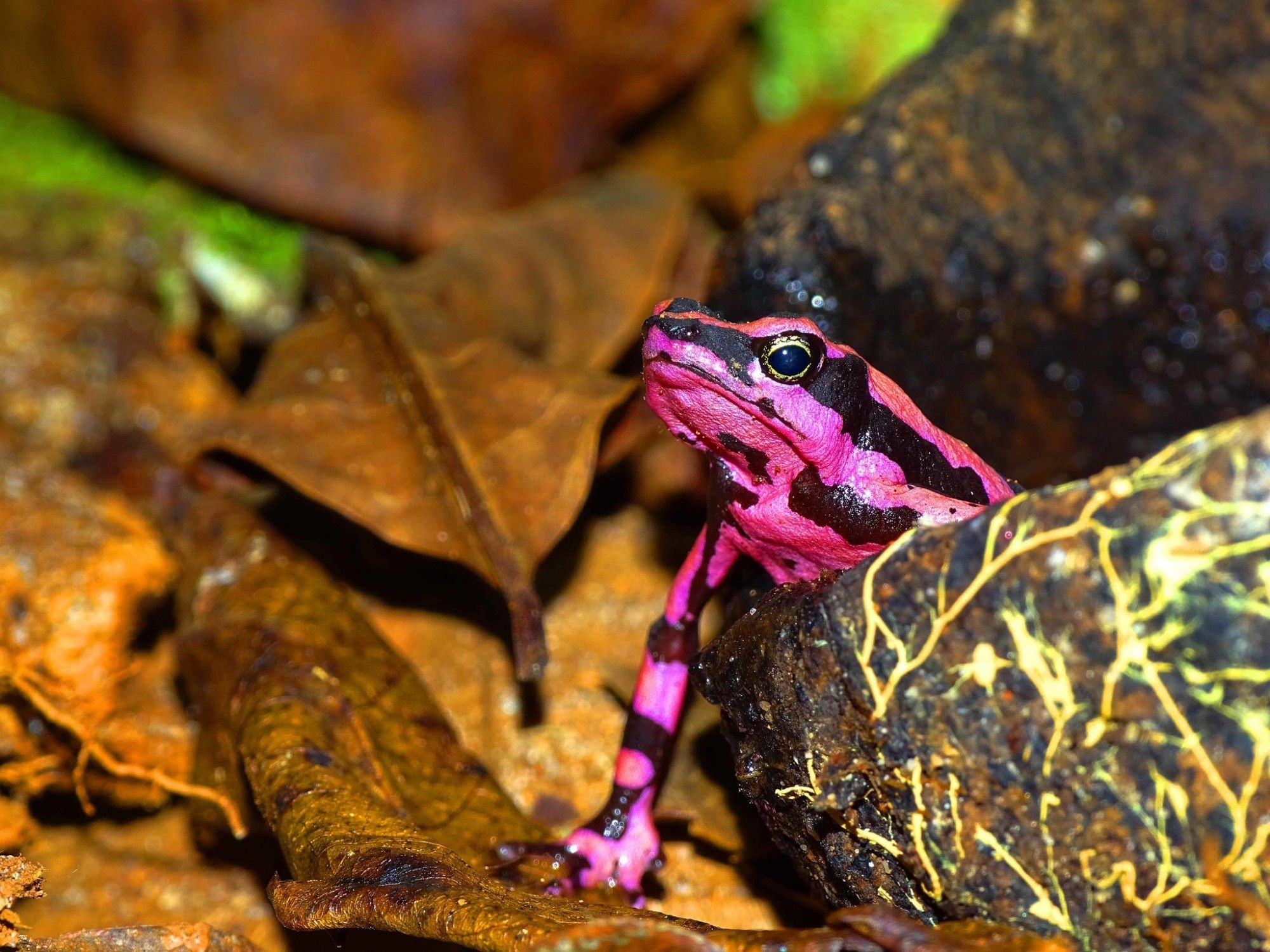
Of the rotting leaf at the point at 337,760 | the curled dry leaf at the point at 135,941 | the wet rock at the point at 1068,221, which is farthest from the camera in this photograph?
the wet rock at the point at 1068,221

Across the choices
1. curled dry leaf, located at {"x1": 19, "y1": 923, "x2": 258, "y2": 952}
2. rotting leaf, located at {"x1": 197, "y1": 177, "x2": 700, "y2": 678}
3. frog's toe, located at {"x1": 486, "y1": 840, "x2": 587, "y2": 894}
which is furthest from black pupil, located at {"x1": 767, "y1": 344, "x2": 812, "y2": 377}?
curled dry leaf, located at {"x1": 19, "y1": 923, "x2": 258, "y2": 952}

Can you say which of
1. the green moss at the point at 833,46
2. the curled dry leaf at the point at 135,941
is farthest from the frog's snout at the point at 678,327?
the green moss at the point at 833,46

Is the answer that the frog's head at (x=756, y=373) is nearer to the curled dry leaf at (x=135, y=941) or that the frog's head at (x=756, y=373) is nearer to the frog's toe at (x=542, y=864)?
the frog's toe at (x=542, y=864)

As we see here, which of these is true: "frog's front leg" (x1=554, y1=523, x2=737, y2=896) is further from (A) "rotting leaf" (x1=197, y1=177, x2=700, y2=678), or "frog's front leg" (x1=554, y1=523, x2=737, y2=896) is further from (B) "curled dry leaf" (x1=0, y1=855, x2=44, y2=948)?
(B) "curled dry leaf" (x1=0, y1=855, x2=44, y2=948)

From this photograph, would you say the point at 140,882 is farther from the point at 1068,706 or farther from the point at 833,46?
the point at 833,46

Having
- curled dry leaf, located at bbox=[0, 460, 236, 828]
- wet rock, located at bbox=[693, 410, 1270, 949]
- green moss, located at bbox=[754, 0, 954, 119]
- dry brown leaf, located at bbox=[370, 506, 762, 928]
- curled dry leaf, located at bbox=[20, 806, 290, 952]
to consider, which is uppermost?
green moss, located at bbox=[754, 0, 954, 119]

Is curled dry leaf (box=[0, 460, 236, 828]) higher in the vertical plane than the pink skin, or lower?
lower

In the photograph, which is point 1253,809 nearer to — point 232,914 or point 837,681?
point 837,681
